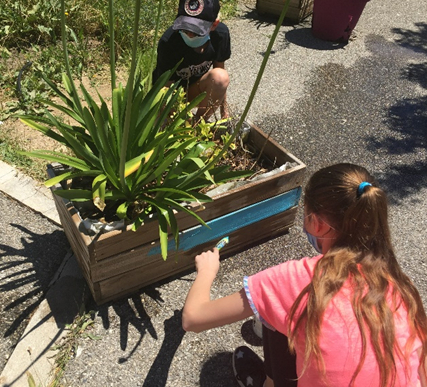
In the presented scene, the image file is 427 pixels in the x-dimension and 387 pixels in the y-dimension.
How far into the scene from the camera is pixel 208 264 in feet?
6.10

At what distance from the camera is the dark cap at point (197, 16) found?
2.56m

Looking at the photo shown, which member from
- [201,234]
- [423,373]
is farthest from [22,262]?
[423,373]

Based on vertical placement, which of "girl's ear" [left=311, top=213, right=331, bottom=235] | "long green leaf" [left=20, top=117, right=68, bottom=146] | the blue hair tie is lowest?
"girl's ear" [left=311, top=213, right=331, bottom=235]

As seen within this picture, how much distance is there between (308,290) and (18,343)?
134 cm

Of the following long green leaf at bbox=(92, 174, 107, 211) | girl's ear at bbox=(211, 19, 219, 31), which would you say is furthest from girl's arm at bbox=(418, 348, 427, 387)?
girl's ear at bbox=(211, 19, 219, 31)

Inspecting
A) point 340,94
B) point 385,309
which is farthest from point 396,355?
point 340,94

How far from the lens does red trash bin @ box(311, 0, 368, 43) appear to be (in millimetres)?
4781

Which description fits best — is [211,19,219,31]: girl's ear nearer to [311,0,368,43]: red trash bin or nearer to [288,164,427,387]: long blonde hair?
[288,164,427,387]: long blonde hair

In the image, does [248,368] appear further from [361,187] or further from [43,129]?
[43,129]

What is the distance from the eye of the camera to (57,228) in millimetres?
2629

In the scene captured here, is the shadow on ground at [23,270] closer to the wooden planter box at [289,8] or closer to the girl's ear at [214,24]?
the girl's ear at [214,24]

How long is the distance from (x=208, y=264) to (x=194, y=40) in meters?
1.36

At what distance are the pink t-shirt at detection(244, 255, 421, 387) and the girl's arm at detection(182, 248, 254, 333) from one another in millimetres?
54

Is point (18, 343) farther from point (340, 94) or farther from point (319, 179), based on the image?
point (340, 94)
